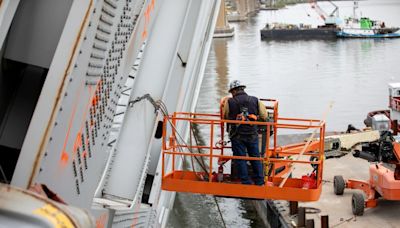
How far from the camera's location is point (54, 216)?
209cm

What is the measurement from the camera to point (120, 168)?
657cm

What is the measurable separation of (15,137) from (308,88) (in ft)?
121

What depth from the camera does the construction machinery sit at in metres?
12.3

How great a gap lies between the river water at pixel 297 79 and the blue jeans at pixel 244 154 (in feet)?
33.6

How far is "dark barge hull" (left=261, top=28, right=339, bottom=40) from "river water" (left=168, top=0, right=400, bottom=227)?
1.26 metres

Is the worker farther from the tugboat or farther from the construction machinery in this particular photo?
the tugboat

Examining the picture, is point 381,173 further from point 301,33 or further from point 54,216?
point 301,33

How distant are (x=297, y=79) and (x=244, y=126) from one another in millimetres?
36034

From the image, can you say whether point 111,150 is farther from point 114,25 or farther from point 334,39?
point 334,39

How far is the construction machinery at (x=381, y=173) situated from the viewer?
1228cm

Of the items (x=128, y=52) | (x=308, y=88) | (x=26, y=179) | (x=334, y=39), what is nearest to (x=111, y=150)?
(x=128, y=52)

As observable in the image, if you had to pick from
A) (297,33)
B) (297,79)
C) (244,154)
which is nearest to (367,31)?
(297,33)

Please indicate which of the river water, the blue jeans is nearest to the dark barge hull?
the river water

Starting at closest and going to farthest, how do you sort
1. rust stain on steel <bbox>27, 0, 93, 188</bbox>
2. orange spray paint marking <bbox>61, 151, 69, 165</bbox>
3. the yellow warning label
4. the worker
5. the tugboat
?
the yellow warning label → rust stain on steel <bbox>27, 0, 93, 188</bbox> → orange spray paint marking <bbox>61, 151, 69, 165</bbox> → the worker → the tugboat
